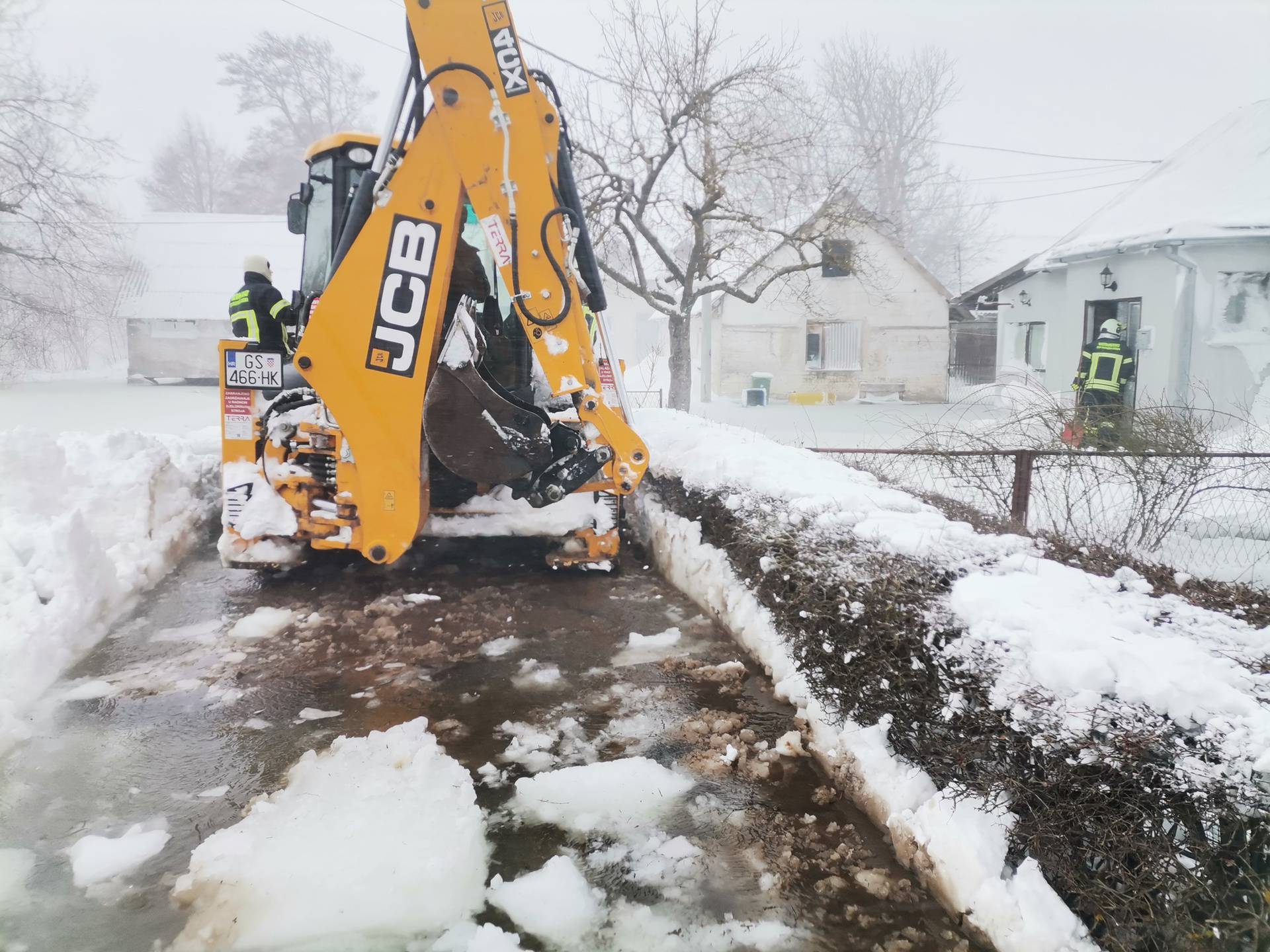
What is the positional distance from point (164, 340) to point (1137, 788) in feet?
111

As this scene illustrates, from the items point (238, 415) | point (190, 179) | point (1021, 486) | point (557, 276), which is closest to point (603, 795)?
point (557, 276)

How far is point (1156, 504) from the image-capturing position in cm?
570

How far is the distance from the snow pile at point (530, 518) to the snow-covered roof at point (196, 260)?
27.4 meters

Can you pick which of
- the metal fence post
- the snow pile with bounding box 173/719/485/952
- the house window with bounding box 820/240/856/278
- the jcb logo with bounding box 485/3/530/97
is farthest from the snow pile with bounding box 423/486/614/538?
the house window with bounding box 820/240/856/278

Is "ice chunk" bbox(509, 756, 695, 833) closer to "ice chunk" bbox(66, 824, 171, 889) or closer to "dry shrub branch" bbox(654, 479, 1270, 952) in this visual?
"dry shrub branch" bbox(654, 479, 1270, 952)

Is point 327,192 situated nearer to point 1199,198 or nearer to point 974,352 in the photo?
point 1199,198

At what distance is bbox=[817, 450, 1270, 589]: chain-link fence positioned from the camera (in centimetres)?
566

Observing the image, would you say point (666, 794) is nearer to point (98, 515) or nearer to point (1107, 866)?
point (1107, 866)

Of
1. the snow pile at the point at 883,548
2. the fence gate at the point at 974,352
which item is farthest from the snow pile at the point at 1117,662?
the fence gate at the point at 974,352

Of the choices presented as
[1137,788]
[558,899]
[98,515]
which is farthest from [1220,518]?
[98,515]

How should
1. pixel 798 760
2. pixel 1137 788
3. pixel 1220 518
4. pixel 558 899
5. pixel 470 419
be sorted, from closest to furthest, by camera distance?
pixel 1137 788
pixel 558 899
pixel 798 760
pixel 470 419
pixel 1220 518

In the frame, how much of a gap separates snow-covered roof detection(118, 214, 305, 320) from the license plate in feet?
88.6

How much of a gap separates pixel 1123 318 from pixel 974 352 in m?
14.1

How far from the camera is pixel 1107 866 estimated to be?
205 centimetres
